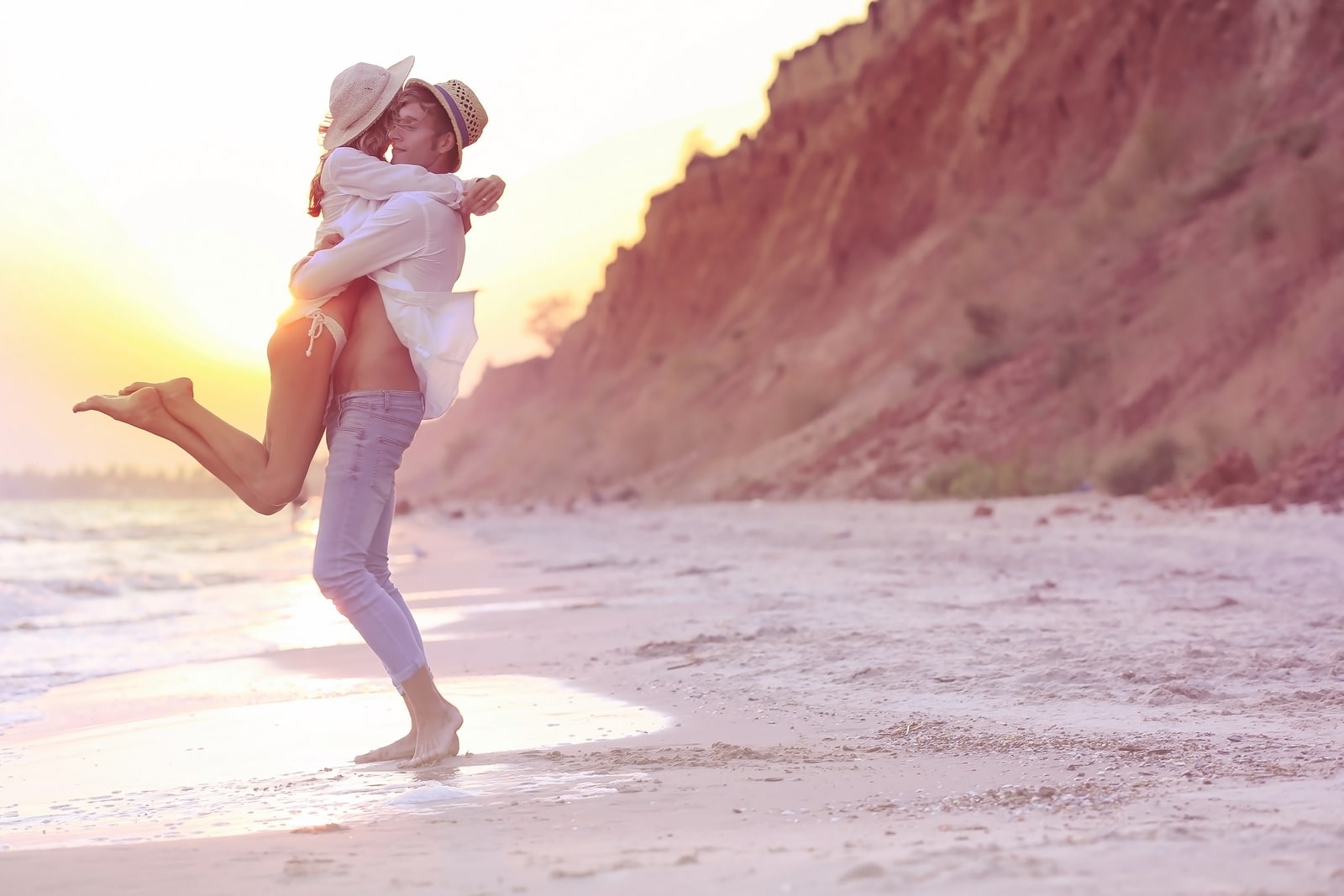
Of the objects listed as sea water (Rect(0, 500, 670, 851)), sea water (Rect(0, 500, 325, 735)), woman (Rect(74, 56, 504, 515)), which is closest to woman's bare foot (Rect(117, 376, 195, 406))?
woman (Rect(74, 56, 504, 515))

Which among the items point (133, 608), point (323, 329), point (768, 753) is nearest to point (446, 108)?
point (323, 329)

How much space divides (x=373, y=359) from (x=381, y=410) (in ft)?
0.45

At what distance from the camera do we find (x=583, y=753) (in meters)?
3.54

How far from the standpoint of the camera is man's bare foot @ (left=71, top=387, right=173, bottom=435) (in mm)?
3627

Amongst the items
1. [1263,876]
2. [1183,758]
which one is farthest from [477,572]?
[1263,876]

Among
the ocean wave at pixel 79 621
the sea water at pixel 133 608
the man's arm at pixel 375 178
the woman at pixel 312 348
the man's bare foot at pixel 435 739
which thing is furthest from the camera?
the ocean wave at pixel 79 621

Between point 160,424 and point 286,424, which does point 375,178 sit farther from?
point 160,424

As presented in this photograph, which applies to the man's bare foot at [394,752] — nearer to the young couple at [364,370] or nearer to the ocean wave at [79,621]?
the young couple at [364,370]

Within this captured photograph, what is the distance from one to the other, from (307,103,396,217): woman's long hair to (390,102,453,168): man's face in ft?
0.08

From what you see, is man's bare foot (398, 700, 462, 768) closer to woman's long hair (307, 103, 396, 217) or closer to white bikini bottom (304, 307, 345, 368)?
white bikini bottom (304, 307, 345, 368)

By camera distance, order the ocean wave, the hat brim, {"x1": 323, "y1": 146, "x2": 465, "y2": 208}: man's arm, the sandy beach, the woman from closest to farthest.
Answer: the sandy beach
the woman
{"x1": 323, "y1": 146, "x2": 465, "y2": 208}: man's arm
the hat brim
the ocean wave

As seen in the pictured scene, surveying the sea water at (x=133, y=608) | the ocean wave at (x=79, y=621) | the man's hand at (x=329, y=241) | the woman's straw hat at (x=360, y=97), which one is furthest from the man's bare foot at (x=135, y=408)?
the ocean wave at (x=79, y=621)

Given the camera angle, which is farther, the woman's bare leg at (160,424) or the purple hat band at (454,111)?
the purple hat band at (454,111)

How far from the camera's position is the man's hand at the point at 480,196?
3.83m
